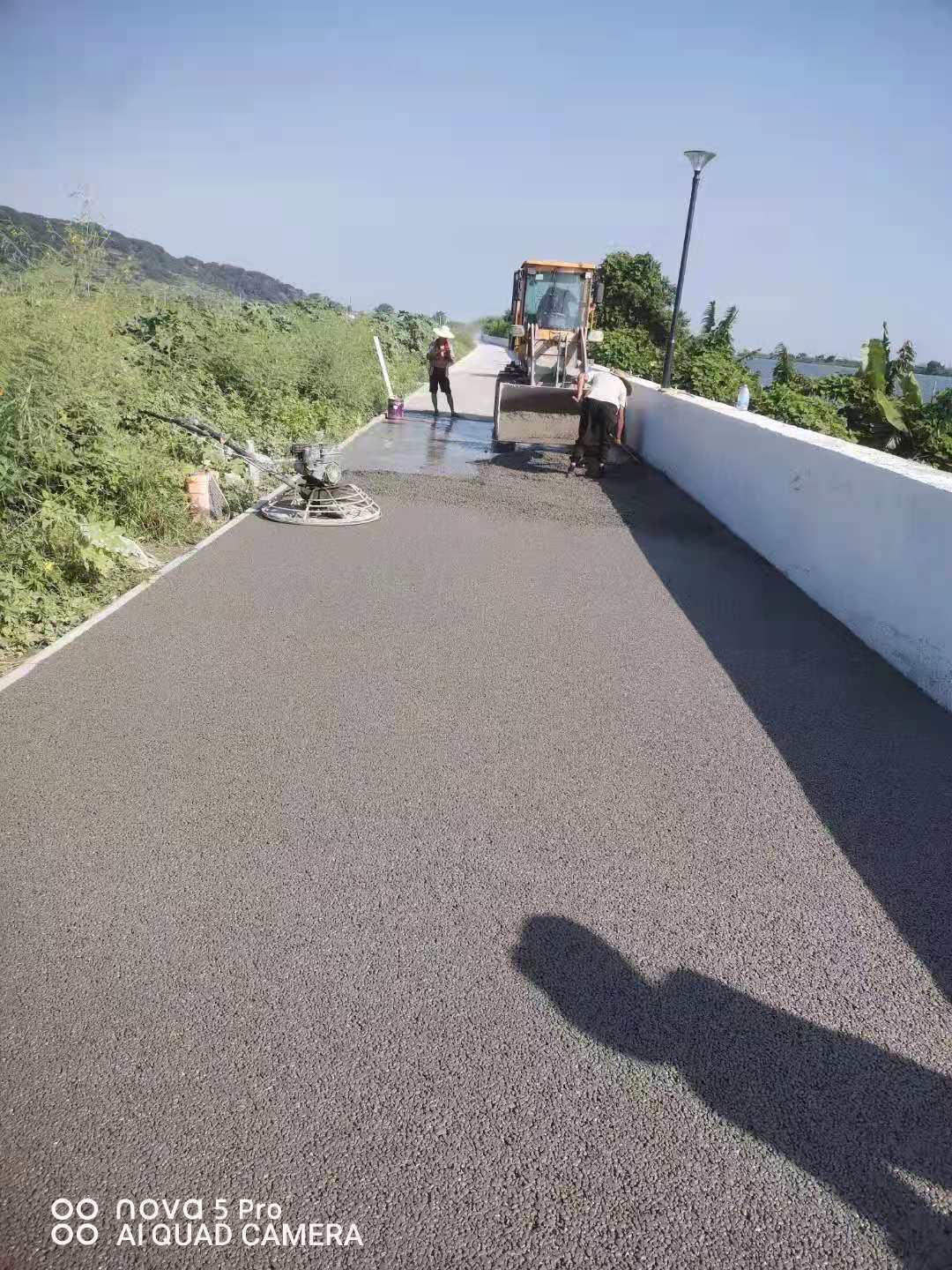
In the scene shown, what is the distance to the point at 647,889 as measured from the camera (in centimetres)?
355

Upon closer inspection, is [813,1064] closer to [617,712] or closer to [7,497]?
[617,712]

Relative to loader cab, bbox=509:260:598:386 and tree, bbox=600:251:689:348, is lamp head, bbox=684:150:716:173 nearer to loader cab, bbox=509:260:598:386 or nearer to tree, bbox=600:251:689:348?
loader cab, bbox=509:260:598:386

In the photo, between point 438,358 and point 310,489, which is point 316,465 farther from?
point 438,358

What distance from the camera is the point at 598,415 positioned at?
13234mm

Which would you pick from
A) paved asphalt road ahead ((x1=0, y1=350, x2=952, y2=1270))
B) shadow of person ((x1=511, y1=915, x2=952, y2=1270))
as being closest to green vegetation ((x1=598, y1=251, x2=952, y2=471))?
paved asphalt road ahead ((x1=0, y1=350, x2=952, y2=1270))

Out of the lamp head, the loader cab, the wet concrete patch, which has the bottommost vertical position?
the wet concrete patch

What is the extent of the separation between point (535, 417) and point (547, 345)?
3.49m

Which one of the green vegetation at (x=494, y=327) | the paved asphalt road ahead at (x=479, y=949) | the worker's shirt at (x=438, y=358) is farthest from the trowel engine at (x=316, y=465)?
the green vegetation at (x=494, y=327)

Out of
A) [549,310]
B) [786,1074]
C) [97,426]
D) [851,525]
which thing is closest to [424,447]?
[549,310]

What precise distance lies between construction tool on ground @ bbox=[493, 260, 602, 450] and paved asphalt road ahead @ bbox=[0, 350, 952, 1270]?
10.4 metres

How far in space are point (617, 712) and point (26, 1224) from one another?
380 centimetres


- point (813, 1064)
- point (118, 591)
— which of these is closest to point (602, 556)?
point (118, 591)

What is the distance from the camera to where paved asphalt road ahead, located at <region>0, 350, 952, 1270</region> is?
7.44ft

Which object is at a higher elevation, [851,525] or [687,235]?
[687,235]
